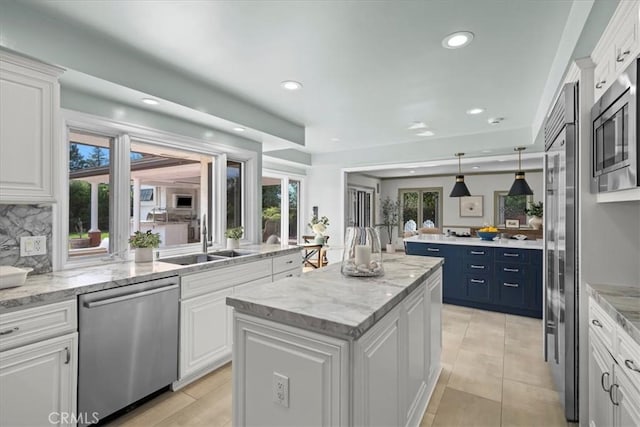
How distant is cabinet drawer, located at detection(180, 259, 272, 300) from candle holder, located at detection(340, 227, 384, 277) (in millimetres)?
1254

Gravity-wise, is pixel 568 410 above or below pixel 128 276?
below

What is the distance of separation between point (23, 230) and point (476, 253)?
4.66m

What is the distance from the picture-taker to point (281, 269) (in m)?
3.46

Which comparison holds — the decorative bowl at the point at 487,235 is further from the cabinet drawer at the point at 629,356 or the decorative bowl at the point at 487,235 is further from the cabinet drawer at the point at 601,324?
the cabinet drawer at the point at 629,356

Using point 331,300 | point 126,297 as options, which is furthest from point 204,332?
point 331,300

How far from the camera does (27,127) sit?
6.06ft

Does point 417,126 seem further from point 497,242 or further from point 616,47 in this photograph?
point 616,47

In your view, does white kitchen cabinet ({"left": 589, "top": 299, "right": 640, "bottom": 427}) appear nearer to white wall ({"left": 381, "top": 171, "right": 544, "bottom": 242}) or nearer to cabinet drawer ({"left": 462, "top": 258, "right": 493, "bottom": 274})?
cabinet drawer ({"left": 462, "top": 258, "right": 493, "bottom": 274})

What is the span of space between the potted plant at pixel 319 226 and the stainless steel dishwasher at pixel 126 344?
3.41 metres

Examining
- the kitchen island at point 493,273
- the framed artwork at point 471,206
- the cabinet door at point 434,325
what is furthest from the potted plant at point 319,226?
the framed artwork at point 471,206

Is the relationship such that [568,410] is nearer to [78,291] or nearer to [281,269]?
[281,269]

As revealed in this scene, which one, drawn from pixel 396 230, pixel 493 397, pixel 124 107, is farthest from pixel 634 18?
pixel 396 230

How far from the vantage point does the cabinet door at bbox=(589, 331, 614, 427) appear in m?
1.38

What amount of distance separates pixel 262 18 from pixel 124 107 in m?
1.53
